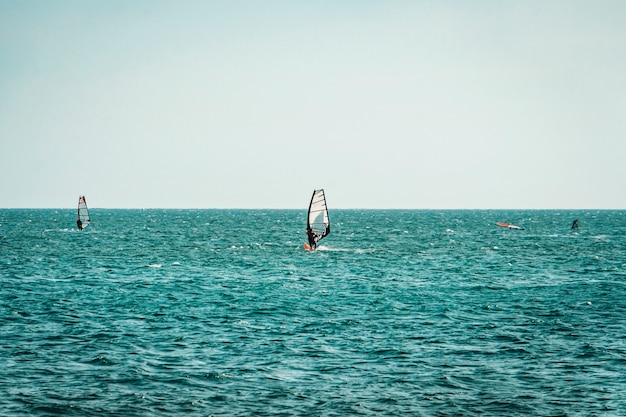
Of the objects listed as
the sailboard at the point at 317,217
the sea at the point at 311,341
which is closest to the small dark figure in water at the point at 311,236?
the sailboard at the point at 317,217

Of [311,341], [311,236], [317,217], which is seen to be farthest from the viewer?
[311,236]

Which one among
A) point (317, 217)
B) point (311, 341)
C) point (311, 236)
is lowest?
point (311, 341)

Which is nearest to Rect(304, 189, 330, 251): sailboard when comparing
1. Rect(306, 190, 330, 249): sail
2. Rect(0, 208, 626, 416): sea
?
Rect(306, 190, 330, 249): sail

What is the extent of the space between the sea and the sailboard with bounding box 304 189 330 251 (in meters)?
11.2

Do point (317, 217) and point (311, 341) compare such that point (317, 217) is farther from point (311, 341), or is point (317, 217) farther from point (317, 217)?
point (311, 341)

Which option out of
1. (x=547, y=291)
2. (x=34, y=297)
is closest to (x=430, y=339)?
(x=547, y=291)

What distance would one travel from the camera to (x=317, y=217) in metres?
78.9

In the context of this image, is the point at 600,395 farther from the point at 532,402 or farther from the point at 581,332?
the point at 581,332

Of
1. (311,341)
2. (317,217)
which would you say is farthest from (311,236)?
(311,341)

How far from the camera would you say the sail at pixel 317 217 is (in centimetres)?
7612

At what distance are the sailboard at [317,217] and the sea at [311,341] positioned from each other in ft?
36.7

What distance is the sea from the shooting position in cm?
2380

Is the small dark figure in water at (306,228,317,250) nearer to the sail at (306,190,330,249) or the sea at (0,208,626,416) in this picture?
the sail at (306,190,330,249)

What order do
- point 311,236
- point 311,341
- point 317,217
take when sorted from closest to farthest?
1. point 311,341
2. point 317,217
3. point 311,236
